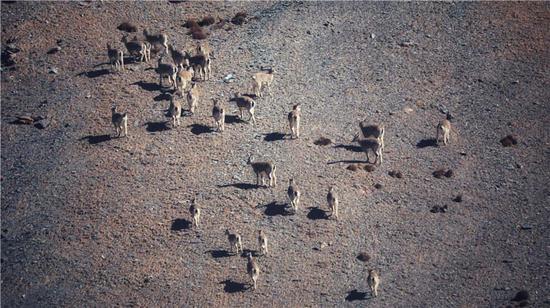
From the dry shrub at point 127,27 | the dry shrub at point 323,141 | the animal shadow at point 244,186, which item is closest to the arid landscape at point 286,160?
the dry shrub at point 323,141

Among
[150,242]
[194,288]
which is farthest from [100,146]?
[194,288]

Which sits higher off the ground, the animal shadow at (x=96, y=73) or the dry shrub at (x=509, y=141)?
the animal shadow at (x=96, y=73)

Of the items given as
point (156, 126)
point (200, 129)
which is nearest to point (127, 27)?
point (156, 126)

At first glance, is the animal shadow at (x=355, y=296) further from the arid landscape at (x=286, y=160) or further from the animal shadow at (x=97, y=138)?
the animal shadow at (x=97, y=138)

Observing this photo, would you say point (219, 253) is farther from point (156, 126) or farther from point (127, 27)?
point (127, 27)

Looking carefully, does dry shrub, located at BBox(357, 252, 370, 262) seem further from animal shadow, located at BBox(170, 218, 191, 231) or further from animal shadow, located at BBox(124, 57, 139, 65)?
animal shadow, located at BBox(124, 57, 139, 65)

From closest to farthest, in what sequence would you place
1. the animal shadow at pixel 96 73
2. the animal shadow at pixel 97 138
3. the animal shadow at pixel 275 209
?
1. the animal shadow at pixel 275 209
2. the animal shadow at pixel 97 138
3. the animal shadow at pixel 96 73

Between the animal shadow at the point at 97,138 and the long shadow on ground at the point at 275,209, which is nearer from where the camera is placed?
the long shadow on ground at the point at 275,209
